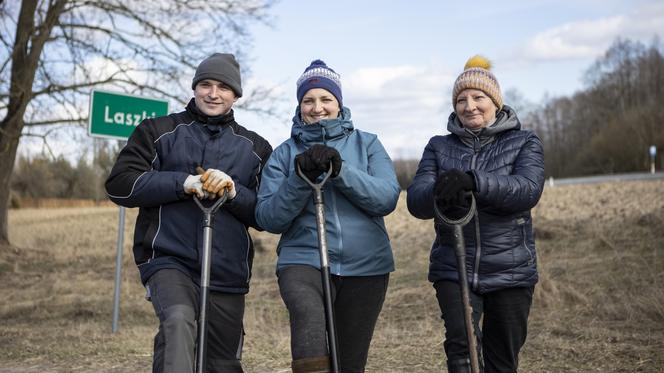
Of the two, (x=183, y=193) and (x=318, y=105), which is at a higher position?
(x=318, y=105)

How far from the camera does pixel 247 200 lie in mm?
4070

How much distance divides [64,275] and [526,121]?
62.7 metres

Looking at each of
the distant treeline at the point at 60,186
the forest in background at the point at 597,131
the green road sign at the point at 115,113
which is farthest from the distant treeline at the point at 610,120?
the green road sign at the point at 115,113

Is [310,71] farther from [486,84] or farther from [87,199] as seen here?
[87,199]

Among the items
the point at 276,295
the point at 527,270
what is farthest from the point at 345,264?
the point at 276,295

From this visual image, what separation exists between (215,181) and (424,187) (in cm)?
108

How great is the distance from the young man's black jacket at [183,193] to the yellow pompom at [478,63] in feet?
4.26

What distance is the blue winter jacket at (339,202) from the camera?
3740mm

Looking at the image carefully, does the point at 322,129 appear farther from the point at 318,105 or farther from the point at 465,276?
the point at 465,276

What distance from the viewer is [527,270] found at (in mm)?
3830

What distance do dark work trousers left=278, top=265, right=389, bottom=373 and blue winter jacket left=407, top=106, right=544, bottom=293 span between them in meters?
0.39

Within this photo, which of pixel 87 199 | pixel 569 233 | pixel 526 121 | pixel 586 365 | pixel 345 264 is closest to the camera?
pixel 345 264

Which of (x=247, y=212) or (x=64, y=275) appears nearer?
(x=247, y=212)

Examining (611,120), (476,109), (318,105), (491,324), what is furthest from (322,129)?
(611,120)
